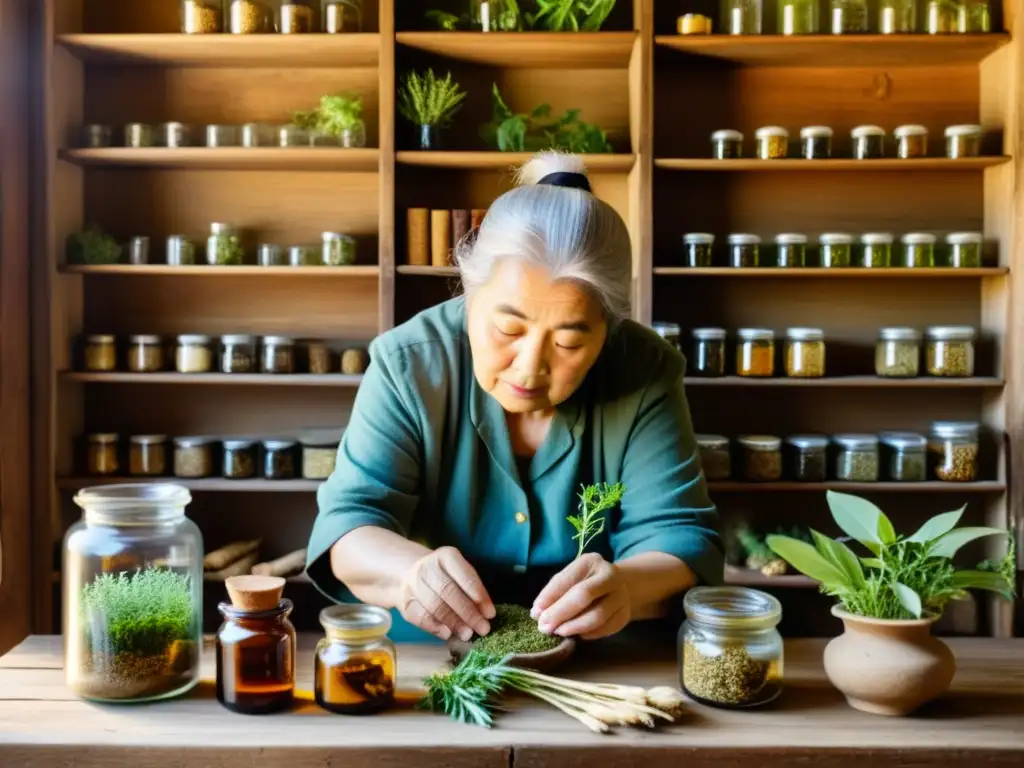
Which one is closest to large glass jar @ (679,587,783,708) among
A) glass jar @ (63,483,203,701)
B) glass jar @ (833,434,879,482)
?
glass jar @ (63,483,203,701)

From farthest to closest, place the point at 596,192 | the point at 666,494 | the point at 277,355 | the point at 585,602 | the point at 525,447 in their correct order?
the point at 596,192
the point at 277,355
the point at 525,447
the point at 666,494
the point at 585,602

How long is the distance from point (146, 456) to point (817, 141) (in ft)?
7.98

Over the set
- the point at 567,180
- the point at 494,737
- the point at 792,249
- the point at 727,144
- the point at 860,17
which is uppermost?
the point at 860,17

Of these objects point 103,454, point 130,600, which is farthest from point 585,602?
point 103,454

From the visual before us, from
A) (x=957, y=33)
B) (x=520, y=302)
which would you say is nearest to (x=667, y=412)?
(x=520, y=302)

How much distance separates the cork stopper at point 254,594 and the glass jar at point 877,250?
2575 millimetres

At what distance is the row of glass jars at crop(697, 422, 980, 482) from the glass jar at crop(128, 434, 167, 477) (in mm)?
1783

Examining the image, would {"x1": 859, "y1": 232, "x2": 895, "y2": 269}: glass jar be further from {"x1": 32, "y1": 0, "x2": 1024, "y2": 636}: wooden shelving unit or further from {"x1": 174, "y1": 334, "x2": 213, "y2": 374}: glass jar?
{"x1": 174, "y1": 334, "x2": 213, "y2": 374}: glass jar

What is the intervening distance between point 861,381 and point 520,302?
6.75 ft

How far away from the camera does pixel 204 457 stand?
320 cm

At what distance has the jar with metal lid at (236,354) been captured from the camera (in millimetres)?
3189

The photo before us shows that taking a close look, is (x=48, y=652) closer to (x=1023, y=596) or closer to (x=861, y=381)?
(x=861, y=381)

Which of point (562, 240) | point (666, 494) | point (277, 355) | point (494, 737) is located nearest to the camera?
point (494, 737)

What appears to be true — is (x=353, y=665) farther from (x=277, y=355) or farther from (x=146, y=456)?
(x=146, y=456)
